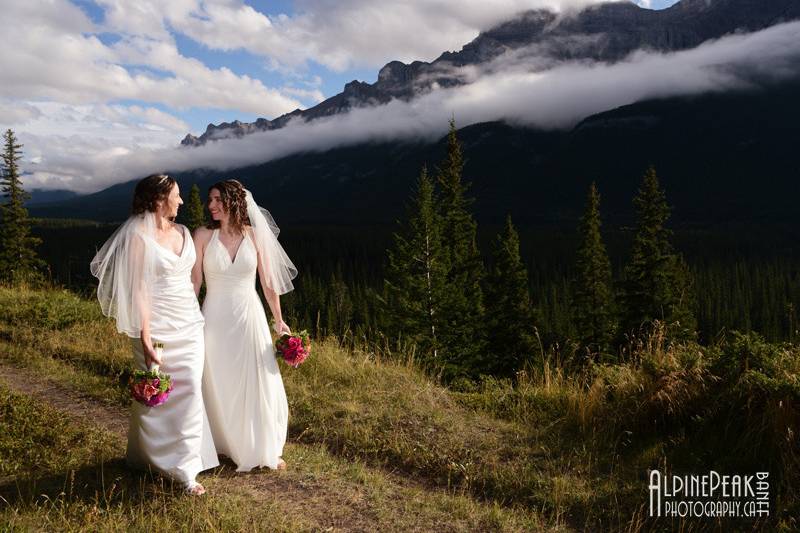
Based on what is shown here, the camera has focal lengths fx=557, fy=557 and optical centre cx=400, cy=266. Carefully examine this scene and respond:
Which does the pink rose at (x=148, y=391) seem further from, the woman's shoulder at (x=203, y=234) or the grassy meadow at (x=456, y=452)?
the woman's shoulder at (x=203, y=234)

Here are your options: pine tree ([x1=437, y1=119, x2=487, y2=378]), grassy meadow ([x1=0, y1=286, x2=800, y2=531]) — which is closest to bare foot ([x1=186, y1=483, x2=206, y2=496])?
grassy meadow ([x1=0, y1=286, x2=800, y2=531])

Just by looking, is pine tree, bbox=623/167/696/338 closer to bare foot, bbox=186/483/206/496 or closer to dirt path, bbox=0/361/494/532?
dirt path, bbox=0/361/494/532

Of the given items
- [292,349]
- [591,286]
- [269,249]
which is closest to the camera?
[292,349]

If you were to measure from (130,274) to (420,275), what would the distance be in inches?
1000

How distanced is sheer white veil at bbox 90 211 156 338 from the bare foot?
1.59 m

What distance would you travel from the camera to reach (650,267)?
30844 millimetres

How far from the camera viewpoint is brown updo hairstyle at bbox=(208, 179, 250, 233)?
631 centimetres

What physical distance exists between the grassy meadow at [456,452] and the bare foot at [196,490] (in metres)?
0.13

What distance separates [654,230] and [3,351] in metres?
30.3

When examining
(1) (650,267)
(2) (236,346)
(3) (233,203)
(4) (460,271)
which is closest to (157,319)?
(2) (236,346)

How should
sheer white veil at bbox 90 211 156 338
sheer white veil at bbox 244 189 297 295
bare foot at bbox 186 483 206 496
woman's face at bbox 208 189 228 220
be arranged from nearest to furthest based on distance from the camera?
bare foot at bbox 186 483 206 496 → sheer white veil at bbox 90 211 156 338 → woman's face at bbox 208 189 228 220 → sheer white veil at bbox 244 189 297 295

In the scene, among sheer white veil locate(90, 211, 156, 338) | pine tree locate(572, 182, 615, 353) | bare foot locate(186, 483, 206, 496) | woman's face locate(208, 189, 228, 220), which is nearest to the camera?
bare foot locate(186, 483, 206, 496)

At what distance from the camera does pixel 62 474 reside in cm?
579

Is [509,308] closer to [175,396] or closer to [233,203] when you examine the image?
[233,203]
